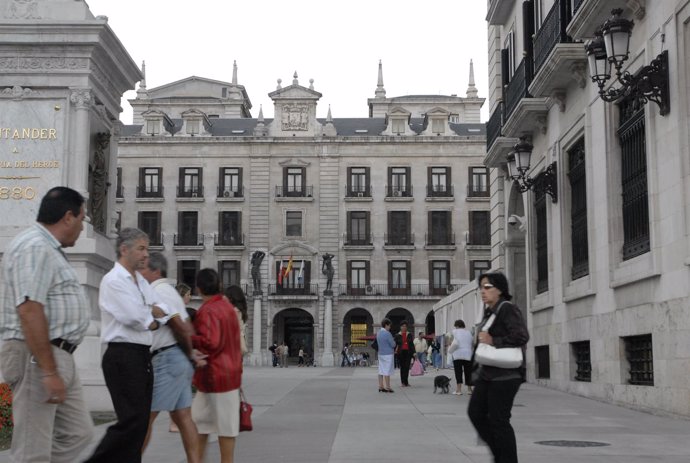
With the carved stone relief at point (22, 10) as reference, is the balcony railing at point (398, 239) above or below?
above

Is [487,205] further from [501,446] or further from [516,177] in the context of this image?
[501,446]

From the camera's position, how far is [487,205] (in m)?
63.0

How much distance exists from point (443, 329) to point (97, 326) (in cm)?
3198

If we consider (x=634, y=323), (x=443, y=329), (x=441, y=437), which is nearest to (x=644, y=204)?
(x=634, y=323)

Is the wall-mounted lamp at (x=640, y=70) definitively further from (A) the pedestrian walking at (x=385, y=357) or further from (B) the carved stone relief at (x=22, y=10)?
(B) the carved stone relief at (x=22, y=10)

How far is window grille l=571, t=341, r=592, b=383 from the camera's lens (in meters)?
17.5

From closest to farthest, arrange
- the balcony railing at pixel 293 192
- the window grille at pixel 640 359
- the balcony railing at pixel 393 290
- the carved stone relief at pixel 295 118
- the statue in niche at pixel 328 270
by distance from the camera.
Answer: the window grille at pixel 640 359, the statue in niche at pixel 328 270, the balcony railing at pixel 393 290, the balcony railing at pixel 293 192, the carved stone relief at pixel 295 118

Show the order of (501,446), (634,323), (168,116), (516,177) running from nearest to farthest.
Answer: (501,446), (634,323), (516,177), (168,116)

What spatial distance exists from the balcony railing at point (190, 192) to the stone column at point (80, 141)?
47.9m

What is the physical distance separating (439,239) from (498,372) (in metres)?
56.5

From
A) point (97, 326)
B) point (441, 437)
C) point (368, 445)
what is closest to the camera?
point (368, 445)

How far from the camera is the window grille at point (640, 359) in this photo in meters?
13.9

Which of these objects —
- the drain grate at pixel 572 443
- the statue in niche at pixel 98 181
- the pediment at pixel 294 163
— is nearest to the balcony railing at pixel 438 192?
the pediment at pixel 294 163

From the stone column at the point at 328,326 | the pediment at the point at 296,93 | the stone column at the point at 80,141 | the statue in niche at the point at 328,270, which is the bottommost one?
the stone column at the point at 328,326
